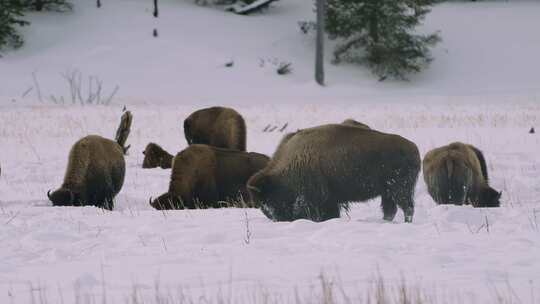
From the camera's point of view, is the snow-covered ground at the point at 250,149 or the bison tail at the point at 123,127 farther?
the bison tail at the point at 123,127

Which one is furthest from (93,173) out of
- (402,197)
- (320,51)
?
(320,51)

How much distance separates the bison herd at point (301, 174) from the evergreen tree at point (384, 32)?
94.8 feet

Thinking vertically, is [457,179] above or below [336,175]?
below

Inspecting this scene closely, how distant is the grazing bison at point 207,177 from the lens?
29.9 feet

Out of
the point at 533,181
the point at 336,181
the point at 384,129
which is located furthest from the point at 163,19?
the point at 336,181

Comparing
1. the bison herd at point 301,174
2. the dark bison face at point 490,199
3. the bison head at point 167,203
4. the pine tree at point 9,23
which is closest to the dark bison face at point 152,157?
the bison herd at point 301,174

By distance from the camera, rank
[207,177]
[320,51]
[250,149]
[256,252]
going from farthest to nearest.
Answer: [320,51] → [250,149] → [207,177] → [256,252]

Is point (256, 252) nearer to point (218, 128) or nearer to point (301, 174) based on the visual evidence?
point (301, 174)

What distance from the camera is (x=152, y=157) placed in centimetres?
1352

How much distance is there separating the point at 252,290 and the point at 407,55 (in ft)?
125

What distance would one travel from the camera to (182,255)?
5.25 metres

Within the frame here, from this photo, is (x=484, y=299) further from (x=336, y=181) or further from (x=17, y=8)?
(x=17, y=8)

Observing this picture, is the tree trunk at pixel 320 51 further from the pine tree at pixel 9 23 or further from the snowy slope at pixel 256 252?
the snowy slope at pixel 256 252

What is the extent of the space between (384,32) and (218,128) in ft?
96.8
